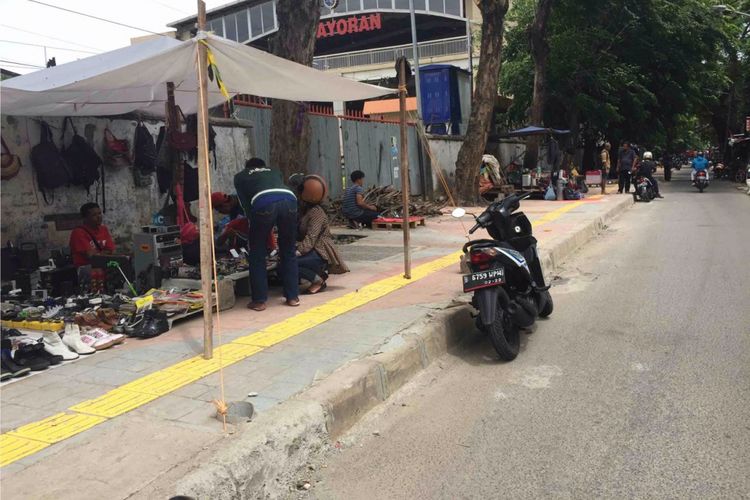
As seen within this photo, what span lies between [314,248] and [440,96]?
14360 millimetres

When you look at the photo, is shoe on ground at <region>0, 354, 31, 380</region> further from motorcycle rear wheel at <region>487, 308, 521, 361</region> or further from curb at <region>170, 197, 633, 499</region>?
motorcycle rear wheel at <region>487, 308, 521, 361</region>

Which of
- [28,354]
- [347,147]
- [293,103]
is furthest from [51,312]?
[347,147]

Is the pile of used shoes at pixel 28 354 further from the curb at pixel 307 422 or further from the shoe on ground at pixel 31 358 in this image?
the curb at pixel 307 422

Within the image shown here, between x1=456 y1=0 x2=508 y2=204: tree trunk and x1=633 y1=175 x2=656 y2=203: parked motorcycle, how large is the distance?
6907mm

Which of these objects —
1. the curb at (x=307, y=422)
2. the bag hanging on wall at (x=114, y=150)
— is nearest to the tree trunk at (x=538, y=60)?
the bag hanging on wall at (x=114, y=150)

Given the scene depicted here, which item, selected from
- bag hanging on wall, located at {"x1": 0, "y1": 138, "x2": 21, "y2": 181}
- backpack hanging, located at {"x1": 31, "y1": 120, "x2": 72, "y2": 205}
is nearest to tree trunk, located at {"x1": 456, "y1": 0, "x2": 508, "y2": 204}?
backpack hanging, located at {"x1": 31, "y1": 120, "x2": 72, "y2": 205}

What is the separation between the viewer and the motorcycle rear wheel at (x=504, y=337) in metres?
Answer: 4.99

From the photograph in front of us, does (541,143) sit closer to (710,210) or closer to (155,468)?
(710,210)

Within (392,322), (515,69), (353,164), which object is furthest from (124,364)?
(515,69)

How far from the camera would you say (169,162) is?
811 cm

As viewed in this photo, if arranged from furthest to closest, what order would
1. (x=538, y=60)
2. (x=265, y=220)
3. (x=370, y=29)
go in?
(x=370, y=29), (x=538, y=60), (x=265, y=220)

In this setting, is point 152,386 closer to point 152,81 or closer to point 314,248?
point 152,81

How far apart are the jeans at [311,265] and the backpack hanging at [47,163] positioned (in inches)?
124

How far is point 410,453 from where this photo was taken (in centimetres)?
358
